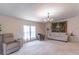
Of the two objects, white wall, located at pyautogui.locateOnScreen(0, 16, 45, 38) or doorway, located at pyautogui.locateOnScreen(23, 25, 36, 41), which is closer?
white wall, located at pyautogui.locateOnScreen(0, 16, 45, 38)

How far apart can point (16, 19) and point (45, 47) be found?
1.02 metres

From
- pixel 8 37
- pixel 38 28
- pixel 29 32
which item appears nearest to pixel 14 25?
pixel 8 37

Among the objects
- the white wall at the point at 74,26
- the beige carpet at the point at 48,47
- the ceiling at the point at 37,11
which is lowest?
the beige carpet at the point at 48,47

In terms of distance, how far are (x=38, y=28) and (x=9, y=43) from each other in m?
0.80

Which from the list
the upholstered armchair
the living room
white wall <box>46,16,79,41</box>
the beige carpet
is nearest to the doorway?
the living room

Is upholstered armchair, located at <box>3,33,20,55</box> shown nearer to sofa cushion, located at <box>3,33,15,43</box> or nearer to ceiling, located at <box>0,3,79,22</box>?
sofa cushion, located at <box>3,33,15,43</box>

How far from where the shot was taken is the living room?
1.61 metres

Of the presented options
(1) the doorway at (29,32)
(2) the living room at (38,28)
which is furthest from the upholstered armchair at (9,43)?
(1) the doorway at (29,32)

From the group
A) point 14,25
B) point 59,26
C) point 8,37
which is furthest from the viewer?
point 59,26

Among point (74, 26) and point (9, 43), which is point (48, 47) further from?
point (9, 43)

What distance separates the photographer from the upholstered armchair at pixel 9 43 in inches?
64.2

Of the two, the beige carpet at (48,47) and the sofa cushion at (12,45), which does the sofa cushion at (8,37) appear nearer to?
the sofa cushion at (12,45)

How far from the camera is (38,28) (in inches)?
78.0
